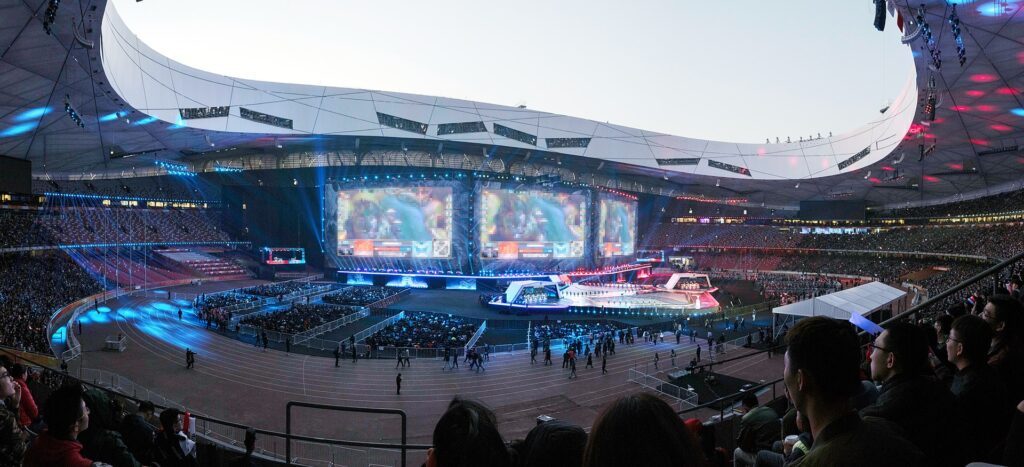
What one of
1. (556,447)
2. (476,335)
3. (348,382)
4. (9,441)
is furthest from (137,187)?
(556,447)

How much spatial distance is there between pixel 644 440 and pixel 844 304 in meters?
19.0

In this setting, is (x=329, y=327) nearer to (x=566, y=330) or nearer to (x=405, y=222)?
(x=566, y=330)

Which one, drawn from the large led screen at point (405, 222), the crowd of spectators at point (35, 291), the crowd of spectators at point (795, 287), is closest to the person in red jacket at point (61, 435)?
the crowd of spectators at point (35, 291)

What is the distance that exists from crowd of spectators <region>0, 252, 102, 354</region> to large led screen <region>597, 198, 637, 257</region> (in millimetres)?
35741

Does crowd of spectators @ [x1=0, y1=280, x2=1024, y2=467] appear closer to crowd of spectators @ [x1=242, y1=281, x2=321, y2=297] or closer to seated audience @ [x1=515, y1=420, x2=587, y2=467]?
seated audience @ [x1=515, y1=420, x2=587, y2=467]

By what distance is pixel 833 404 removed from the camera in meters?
1.68

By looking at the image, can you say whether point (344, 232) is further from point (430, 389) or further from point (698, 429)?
point (698, 429)

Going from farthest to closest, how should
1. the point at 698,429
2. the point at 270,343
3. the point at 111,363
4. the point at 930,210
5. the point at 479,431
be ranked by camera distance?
the point at 930,210 < the point at 270,343 < the point at 111,363 < the point at 698,429 < the point at 479,431

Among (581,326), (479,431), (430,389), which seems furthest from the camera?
(581,326)

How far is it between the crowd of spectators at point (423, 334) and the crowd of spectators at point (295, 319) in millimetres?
3063

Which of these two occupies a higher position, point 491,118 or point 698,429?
point 491,118

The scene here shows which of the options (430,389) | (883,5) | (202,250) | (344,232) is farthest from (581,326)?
(202,250)

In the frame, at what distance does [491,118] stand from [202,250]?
27106 mm

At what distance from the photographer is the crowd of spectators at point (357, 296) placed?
99.5ft
